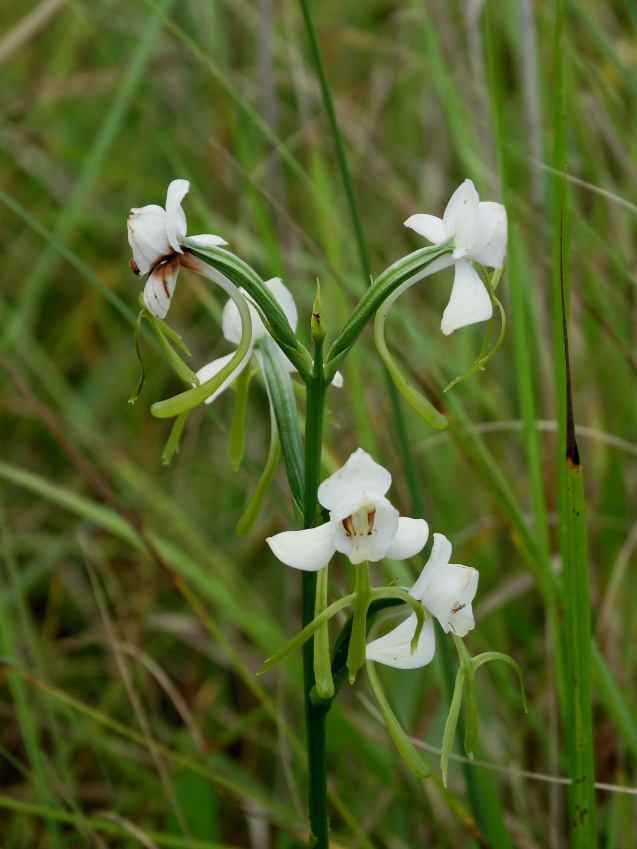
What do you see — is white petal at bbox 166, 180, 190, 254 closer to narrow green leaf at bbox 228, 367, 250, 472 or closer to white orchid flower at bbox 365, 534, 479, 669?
narrow green leaf at bbox 228, 367, 250, 472

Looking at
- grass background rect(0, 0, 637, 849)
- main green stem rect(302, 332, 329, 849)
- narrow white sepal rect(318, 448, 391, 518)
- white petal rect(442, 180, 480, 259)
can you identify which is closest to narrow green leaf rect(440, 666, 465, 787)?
main green stem rect(302, 332, 329, 849)

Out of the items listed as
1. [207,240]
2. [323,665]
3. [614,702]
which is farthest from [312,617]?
[614,702]

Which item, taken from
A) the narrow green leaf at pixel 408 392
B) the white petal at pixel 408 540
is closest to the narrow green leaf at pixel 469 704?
the white petal at pixel 408 540

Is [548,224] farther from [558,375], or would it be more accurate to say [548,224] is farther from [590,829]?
[590,829]

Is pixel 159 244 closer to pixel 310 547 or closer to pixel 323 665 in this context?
pixel 310 547

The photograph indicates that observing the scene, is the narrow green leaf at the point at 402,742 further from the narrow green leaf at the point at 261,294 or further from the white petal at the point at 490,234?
the white petal at the point at 490,234
